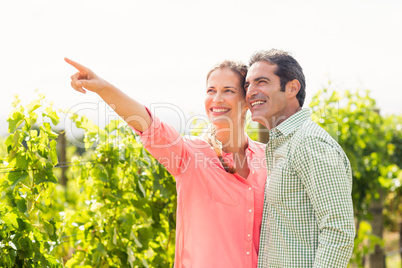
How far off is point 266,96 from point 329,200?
1.52ft

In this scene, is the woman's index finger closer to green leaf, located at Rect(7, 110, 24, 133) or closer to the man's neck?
green leaf, located at Rect(7, 110, 24, 133)

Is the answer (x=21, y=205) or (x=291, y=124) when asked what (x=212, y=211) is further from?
(x=21, y=205)

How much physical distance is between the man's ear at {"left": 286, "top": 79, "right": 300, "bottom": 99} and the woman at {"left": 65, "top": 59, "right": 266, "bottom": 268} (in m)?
0.27

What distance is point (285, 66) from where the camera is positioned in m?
1.57

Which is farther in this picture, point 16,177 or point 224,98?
point 224,98

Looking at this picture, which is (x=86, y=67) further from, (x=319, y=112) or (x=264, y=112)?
(x=319, y=112)

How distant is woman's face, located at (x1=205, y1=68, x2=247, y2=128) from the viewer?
177 centimetres

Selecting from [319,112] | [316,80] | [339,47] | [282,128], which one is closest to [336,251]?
[282,128]

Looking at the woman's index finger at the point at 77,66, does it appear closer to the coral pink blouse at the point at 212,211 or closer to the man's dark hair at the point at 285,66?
the coral pink blouse at the point at 212,211

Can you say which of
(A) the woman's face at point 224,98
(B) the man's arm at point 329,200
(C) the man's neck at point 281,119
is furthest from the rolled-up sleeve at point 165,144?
(B) the man's arm at point 329,200

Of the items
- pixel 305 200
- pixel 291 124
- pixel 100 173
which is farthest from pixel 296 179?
pixel 100 173

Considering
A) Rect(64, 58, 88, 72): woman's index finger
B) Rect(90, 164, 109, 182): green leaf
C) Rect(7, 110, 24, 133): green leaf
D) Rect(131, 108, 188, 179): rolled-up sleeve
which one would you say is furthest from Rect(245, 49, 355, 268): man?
Rect(7, 110, 24, 133): green leaf

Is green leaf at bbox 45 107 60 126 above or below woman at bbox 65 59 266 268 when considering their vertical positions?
above

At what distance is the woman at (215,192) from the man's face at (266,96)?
0.66ft
